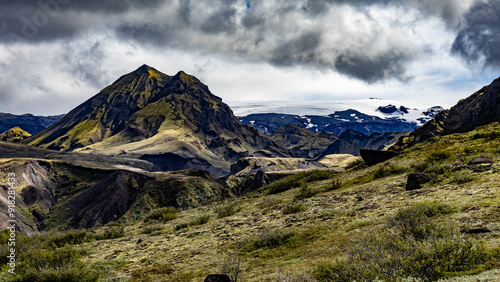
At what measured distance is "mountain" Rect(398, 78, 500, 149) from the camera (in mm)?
59544

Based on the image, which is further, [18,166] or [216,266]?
[18,166]

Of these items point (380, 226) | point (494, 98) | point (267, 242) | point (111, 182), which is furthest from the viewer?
point (111, 182)

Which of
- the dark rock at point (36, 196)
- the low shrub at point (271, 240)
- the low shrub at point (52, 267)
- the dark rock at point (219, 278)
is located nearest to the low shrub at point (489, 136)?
the low shrub at point (271, 240)

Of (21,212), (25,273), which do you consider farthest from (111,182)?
(25,273)

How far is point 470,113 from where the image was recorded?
6372cm

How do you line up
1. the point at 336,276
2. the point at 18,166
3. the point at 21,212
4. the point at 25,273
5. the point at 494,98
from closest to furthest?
the point at 336,276
the point at 25,273
the point at 494,98
the point at 21,212
the point at 18,166

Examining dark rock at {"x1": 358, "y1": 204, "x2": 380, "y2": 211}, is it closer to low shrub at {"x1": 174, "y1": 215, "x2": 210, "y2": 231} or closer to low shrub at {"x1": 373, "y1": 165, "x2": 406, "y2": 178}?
low shrub at {"x1": 373, "y1": 165, "x2": 406, "y2": 178}

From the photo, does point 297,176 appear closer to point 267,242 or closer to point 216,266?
point 267,242

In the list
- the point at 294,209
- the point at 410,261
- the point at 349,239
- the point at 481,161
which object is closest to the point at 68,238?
the point at 294,209

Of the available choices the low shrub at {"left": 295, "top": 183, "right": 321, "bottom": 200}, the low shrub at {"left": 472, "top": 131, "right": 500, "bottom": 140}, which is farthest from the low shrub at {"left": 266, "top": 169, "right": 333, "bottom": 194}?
the low shrub at {"left": 472, "top": 131, "right": 500, "bottom": 140}

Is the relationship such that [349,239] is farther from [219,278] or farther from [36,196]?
[36,196]

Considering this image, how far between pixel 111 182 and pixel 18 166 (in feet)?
158

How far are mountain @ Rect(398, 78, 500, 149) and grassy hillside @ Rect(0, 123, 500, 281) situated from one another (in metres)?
46.1

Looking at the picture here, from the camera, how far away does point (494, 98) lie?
67.9 metres
